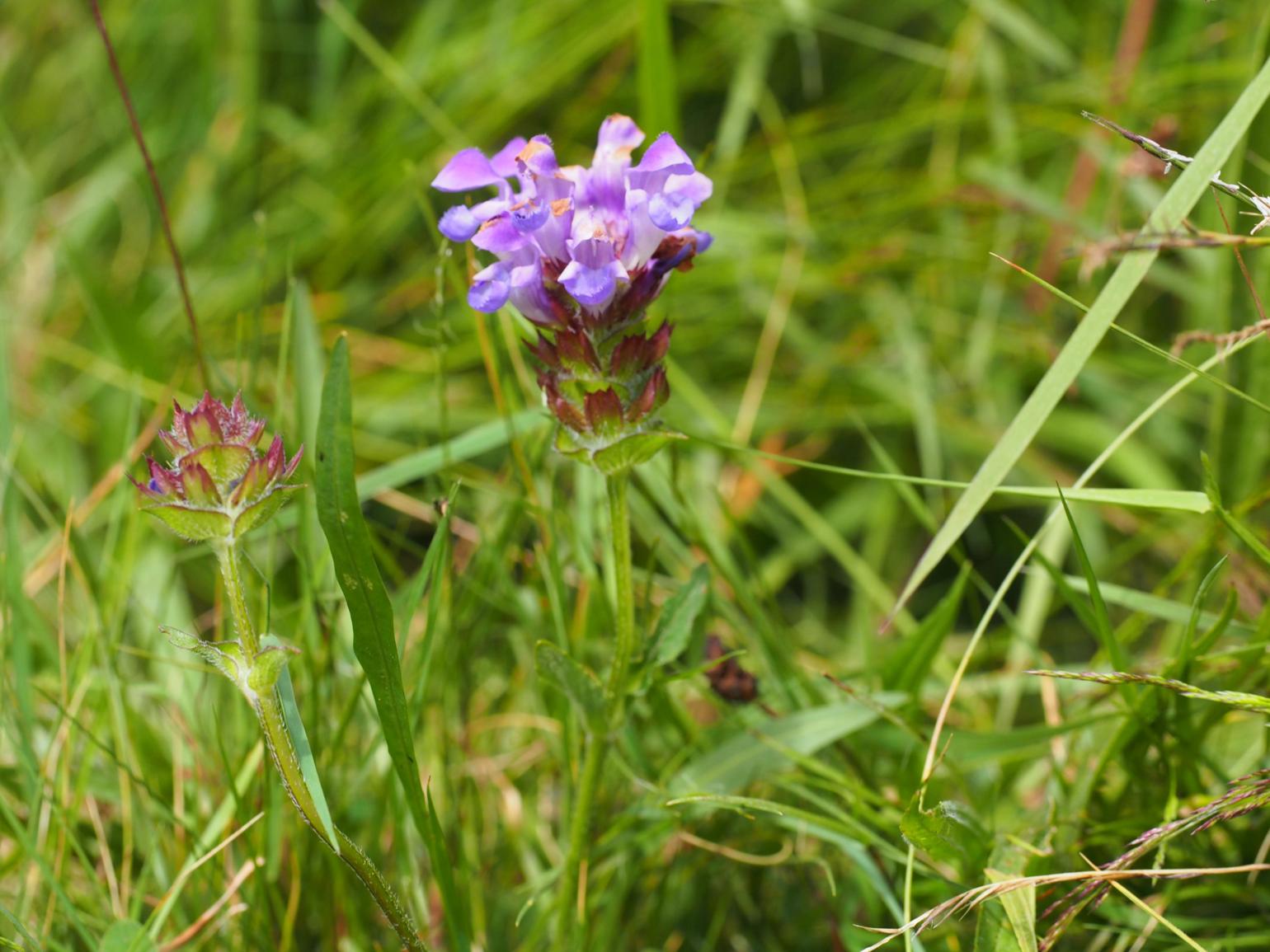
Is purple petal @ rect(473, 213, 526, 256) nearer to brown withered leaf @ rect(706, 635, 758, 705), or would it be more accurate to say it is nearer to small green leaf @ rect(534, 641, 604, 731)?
small green leaf @ rect(534, 641, 604, 731)

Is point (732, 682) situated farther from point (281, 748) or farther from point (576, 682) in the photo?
point (281, 748)

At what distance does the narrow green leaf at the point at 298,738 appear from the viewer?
3.29 ft

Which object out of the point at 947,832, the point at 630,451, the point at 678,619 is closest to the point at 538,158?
the point at 630,451

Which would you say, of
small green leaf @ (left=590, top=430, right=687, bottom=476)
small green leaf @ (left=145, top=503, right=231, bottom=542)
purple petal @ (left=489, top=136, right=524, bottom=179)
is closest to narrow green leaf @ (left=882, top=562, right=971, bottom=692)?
small green leaf @ (left=590, top=430, right=687, bottom=476)

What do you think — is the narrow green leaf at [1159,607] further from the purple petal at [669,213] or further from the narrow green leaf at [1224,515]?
the purple petal at [669,213]

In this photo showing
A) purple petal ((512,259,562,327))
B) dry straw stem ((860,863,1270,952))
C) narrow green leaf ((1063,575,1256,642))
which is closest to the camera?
dry straw stem ((860,863,1270,952))

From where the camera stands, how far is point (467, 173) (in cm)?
112

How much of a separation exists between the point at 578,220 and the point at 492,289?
0.33ft

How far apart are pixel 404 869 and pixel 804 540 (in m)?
1.20

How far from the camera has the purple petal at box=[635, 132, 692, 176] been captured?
105 centimetres

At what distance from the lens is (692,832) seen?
144 cm

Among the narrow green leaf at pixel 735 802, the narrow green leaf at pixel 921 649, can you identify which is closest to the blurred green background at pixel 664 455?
the narrow green leaf at pixel 921 649

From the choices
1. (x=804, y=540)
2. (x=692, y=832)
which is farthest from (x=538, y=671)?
(x=804, y=540)

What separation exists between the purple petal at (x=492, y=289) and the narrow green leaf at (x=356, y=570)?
0.13 metres
